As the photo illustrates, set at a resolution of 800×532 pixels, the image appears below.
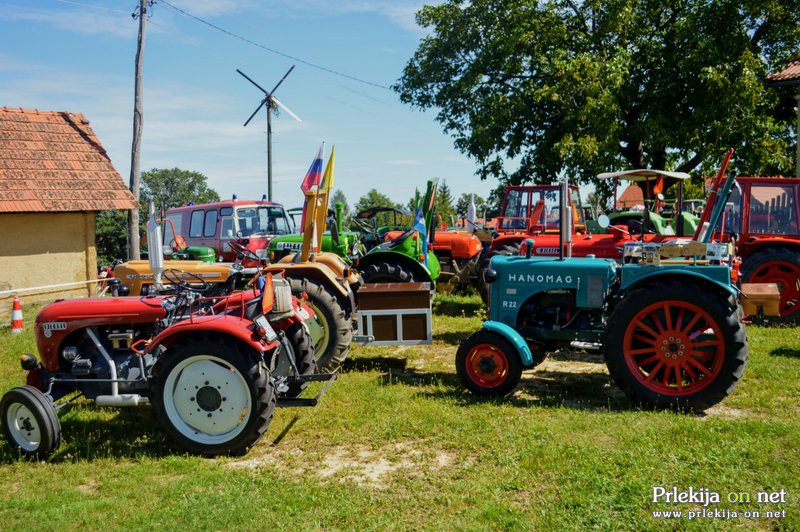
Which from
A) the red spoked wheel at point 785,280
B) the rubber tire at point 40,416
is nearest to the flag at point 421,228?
the red spoked wheel at point 785,280

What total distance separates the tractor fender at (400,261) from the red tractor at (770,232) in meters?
4.26

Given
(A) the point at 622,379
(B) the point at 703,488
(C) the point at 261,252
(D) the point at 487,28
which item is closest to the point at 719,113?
(D) the point at 487,28

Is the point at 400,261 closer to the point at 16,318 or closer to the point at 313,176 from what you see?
the point at 313,176

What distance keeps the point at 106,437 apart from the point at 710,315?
15.8 ft

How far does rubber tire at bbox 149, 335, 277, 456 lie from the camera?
14.4 ft

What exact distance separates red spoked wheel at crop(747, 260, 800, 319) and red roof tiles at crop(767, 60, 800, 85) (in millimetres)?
7612

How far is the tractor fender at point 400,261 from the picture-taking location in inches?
341

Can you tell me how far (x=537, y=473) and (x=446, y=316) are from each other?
5.99 meters

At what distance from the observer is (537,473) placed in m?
3.97

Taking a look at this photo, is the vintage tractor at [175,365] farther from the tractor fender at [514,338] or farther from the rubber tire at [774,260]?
the rubber tire at [774,260]

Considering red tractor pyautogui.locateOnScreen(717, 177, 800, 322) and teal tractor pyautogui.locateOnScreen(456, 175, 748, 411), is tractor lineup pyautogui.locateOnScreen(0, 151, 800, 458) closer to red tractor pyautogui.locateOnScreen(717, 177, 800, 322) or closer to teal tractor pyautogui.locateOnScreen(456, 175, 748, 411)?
teal tractor pyautogui.locateOnScreen(456, 175, 748, 411)

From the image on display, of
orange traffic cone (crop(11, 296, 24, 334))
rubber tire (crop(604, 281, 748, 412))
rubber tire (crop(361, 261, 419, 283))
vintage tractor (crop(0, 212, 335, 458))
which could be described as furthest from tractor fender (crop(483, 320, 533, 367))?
orange traffic cone (crop(11, 296, 24, 334))

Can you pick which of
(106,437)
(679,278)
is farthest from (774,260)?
(106,437)

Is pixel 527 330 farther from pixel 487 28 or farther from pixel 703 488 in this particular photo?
pixel 487 28
